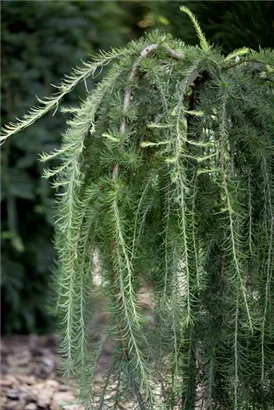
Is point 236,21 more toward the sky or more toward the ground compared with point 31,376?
more toward the sky

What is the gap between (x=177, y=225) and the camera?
1.88 m

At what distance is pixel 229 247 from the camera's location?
183 centimetres

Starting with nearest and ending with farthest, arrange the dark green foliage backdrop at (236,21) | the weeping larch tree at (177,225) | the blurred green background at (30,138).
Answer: the weeping larch tree at (177,225), the dark green foliage backdrop at (236,21), the blurred green background at (30,138)

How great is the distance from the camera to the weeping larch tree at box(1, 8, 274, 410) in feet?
6.09

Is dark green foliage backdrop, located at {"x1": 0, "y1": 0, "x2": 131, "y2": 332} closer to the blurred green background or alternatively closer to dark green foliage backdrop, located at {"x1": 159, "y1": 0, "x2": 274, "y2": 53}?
the blurred green background

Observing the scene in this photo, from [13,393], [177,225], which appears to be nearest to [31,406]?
[13,393]

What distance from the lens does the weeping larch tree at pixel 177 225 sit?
1.86 metres

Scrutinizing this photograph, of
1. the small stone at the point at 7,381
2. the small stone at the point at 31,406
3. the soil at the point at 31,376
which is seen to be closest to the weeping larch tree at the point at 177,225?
the soil at the point at 31,376

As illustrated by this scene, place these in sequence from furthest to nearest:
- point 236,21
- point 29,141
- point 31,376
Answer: point 29,141 → point 31,376 → point 236,21

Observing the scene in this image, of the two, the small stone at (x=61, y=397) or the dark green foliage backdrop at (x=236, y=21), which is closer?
the dark green foliage backdrop at (x=236, y=21)

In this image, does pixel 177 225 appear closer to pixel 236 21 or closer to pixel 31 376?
pixel 236 21

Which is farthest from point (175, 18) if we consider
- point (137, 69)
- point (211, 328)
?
point (211, 328)

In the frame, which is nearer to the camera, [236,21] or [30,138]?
[236,21]

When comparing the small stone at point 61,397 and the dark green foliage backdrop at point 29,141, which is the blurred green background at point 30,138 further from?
the small stone at point 61,397
